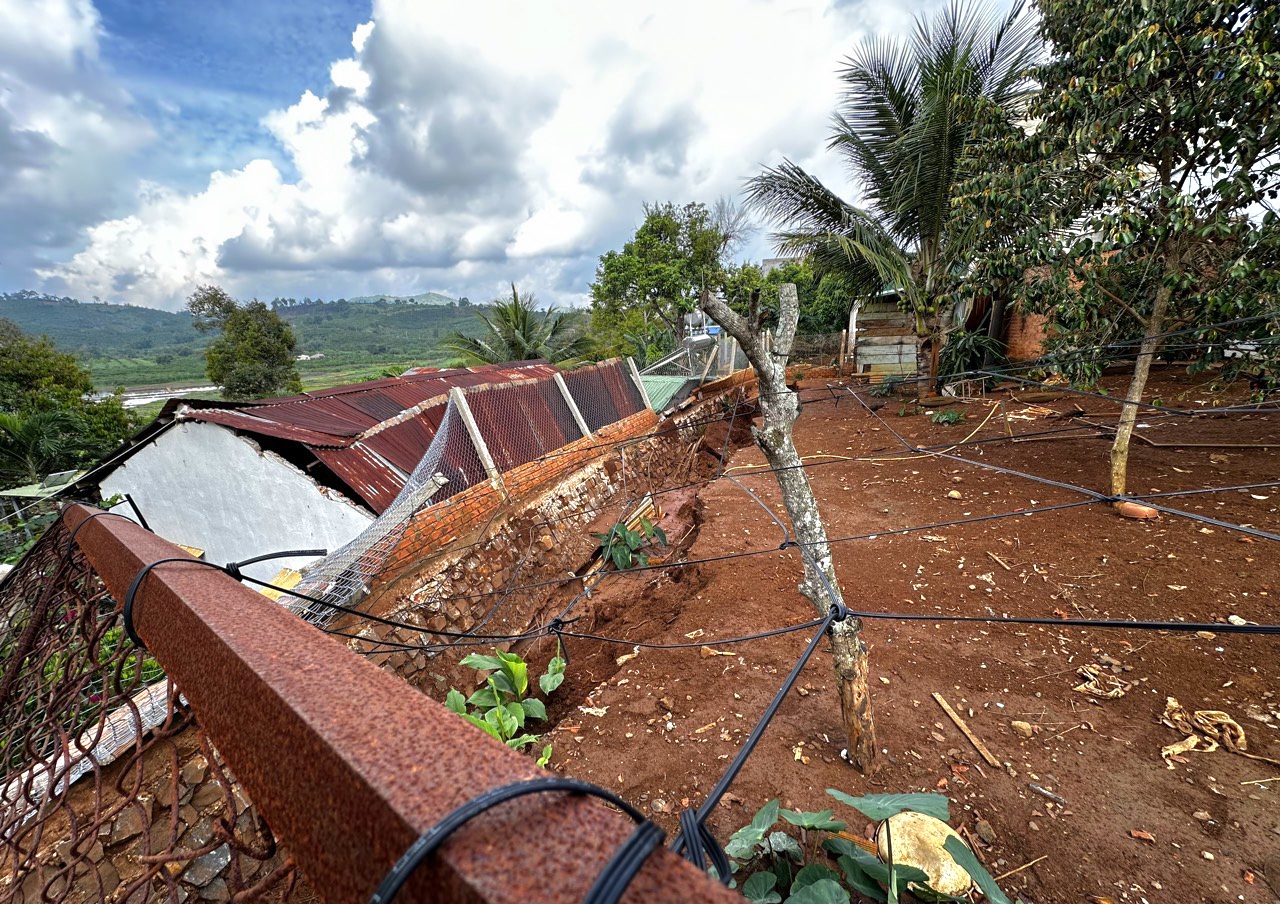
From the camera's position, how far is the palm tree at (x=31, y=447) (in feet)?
31.0

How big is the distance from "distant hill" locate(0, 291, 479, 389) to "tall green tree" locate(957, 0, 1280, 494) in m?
44.8

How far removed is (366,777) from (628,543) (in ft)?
16.4

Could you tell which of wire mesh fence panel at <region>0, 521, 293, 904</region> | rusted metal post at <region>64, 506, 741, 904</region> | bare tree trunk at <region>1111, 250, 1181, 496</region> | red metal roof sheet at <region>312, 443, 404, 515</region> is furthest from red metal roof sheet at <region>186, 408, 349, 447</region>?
bare tree trunk at <region>1111, 250, 1181, 496</region>

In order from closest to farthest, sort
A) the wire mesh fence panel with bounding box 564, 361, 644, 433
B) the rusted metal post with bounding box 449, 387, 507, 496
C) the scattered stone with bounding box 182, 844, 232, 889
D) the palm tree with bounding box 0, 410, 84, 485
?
the scattered stone with bounding box 182, 844, 232, 889 → the rusted metal post with bounding box 449, 387, 507, 496 → the wire mesh fence panel with bounding box 564, 361, 644, 433 → the palm tree with bounding box 0, 410, 84, 485

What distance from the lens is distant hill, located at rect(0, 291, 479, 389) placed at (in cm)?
6475

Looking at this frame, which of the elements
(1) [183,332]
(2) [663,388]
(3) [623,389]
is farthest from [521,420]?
(1) [183,332]

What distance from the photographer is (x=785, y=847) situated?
174 centimetres

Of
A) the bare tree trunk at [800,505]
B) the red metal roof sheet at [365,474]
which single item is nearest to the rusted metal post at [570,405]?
the red metal roof sheet at [365,474]

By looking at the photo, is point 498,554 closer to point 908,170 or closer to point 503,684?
point 503,684

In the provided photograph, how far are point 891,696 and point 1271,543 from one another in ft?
11.5

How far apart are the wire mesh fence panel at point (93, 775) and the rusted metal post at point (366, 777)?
17 centimetres

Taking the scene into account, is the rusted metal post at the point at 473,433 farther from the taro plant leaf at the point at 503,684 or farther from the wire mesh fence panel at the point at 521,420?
the taro plant leaf at the point at 503,684

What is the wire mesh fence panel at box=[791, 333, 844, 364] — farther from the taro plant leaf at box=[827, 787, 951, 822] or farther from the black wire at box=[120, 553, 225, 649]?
the black wire at box=[120, 553, 225, 649]

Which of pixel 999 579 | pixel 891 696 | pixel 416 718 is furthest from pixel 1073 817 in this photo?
pixel 416 718
